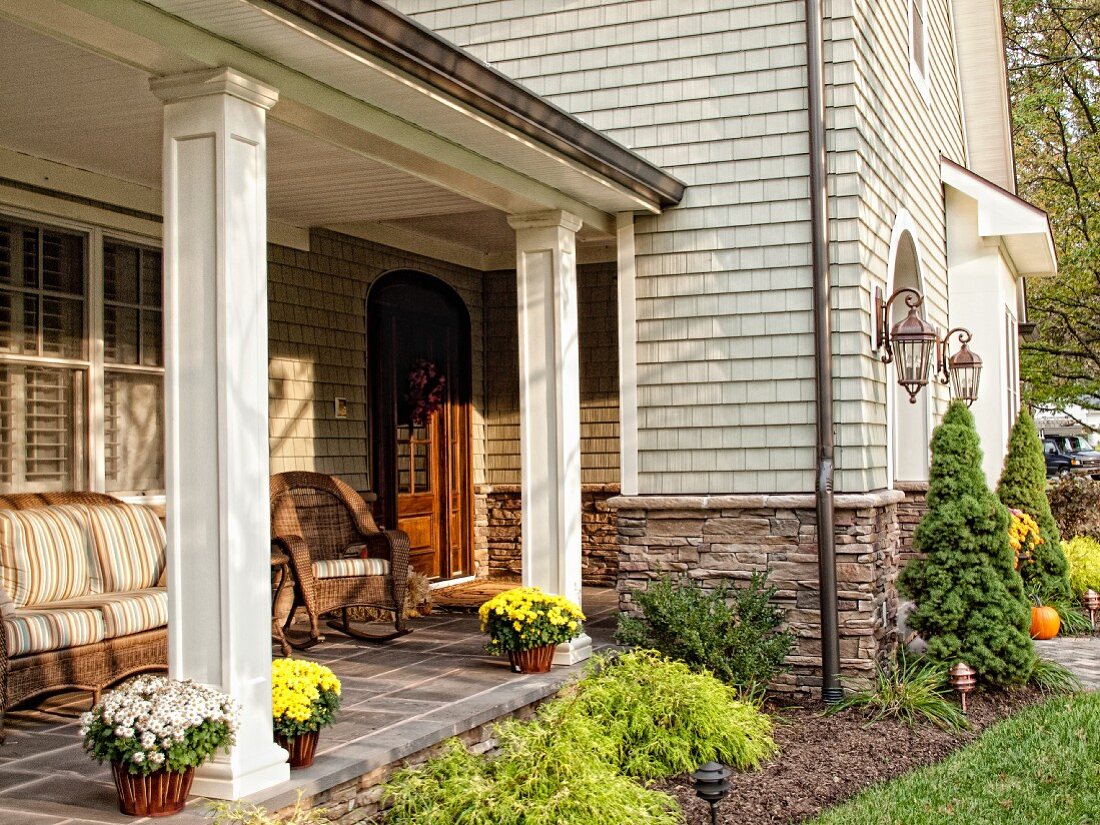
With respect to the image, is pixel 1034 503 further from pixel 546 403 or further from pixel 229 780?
pixel 229 780

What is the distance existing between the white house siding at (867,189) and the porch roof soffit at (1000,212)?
4.55 feet

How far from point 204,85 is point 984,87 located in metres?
10.5

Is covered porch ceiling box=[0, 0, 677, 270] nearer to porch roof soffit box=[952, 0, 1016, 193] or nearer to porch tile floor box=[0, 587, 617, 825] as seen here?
porch tile floor box=[0, 587, 617, 825]

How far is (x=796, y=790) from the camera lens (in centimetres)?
517

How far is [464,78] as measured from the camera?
475 cm

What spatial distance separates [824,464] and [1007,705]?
68.0 inches

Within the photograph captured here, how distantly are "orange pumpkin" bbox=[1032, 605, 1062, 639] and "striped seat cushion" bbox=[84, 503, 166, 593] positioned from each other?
250 inches

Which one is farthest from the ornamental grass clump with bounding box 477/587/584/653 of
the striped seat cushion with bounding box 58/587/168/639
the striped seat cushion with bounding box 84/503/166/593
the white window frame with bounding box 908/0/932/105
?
the white window frame with bounding box 908/0/932/105

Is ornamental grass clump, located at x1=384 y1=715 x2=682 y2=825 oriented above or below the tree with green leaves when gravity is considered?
below

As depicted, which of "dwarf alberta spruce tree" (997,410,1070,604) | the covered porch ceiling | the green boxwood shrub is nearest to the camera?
the covered porch ceiling

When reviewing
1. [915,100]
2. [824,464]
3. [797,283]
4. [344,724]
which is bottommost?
[344,724]

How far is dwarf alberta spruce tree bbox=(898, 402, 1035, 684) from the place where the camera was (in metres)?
6.71

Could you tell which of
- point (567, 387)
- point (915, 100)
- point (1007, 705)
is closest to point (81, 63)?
point (567, 387)

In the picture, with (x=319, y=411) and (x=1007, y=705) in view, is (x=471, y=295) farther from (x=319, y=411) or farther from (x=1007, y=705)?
(x=1007, y=705)
